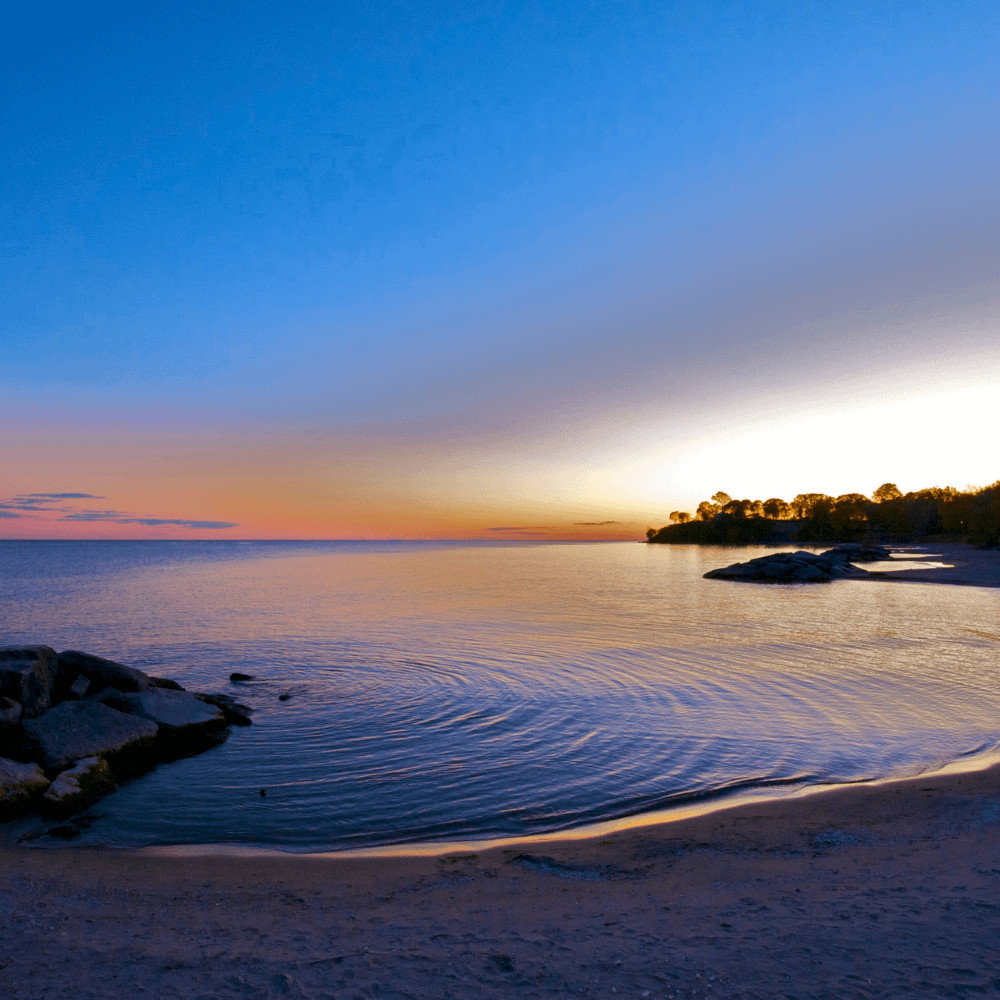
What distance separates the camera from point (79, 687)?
15.3m

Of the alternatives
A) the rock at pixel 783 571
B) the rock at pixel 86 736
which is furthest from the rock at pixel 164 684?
the rock at pixel 783 571

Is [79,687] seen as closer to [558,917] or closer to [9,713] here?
[9,713]

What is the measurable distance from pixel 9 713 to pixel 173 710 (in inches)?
126

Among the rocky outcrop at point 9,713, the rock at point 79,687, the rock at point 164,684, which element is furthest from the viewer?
the rock at point 164,684

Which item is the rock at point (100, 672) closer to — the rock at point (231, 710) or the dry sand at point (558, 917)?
the rock at point (231, 710)

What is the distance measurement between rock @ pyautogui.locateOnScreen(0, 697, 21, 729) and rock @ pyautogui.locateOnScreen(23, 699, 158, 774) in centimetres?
27

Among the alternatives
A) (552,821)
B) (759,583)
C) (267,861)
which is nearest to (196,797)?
(267,861)

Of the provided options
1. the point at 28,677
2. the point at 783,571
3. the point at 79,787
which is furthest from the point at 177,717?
the point at 783,571

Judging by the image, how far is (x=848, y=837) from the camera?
894 cm

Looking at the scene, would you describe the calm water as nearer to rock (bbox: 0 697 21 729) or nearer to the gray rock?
the gray rock

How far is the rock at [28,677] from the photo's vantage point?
44.7 feet

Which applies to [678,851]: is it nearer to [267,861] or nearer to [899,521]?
[267,861]

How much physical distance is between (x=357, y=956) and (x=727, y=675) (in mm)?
18089

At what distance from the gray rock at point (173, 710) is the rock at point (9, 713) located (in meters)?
2.25
